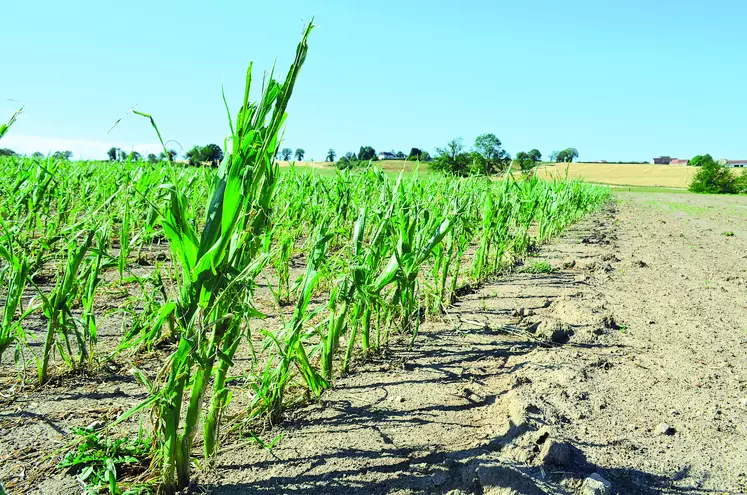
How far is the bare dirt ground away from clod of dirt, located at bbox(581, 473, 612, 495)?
1.4 inches

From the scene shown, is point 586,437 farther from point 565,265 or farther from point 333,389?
point 565,265

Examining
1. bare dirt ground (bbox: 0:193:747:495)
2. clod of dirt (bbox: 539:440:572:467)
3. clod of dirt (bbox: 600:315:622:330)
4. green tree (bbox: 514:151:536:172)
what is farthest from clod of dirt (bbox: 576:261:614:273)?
clod of dirt (bbox: 539:440:572:467)

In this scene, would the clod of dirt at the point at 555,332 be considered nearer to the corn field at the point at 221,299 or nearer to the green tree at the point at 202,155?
the corn field at the point at 221,299

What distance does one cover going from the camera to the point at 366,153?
4004 millimetres

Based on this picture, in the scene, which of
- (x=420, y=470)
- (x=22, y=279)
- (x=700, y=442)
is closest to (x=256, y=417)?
(x=420, y=470)

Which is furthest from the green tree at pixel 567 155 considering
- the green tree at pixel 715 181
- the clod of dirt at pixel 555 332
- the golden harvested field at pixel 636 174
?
the green tree at pixel 715 181

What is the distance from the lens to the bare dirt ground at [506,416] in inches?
63.0

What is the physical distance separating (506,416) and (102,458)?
1365 millimetres

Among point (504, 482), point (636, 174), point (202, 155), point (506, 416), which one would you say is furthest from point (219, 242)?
point (636, 174)

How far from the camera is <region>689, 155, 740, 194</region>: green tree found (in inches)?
1891

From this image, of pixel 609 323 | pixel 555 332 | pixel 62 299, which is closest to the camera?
pixel 62 299

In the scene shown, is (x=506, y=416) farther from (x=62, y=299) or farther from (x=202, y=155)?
(x=62, y=299)

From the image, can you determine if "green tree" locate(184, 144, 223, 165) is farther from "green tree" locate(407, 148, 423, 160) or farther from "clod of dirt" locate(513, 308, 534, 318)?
"clod of dirt" locate(513, 308, 534, 318)

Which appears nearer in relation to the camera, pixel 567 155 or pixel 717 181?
pixel 567 155
